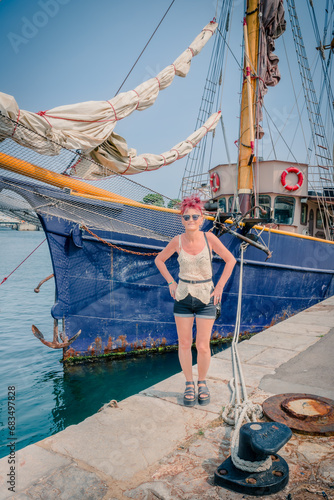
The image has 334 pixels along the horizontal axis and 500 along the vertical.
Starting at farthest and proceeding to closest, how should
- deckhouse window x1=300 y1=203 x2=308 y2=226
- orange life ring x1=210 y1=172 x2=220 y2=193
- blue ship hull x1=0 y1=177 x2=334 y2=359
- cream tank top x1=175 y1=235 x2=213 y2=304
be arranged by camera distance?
orange life ring x1=210 y1=172 x2=220 y2=193
deckhouse window x1=300 y1=203 x2=308 y2=226
blue ship hull x1=0 y1=177 x2=334 y2=359
cream tank top x1=175 y1=235 x2=213 y2=304

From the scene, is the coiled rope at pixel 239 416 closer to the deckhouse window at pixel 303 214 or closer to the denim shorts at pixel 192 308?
the denim shorts at pixel 192 308

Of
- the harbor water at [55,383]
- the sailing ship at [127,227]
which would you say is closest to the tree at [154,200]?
the sailing ship at [127,227]

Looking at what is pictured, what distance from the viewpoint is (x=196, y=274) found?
9.30ft

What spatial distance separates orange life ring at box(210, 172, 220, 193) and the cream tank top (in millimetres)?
8264

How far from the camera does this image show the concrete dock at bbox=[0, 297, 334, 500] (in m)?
1.83

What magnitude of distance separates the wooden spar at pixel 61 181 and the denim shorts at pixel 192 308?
297cm

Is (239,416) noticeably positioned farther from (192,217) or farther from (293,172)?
(293,172)

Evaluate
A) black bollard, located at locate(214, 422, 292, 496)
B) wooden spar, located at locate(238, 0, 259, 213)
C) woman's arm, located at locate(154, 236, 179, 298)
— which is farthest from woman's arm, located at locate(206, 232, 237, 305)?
wooden spar, located at locate(238, 0, 259, 213)

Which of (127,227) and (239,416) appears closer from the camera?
(239,416)

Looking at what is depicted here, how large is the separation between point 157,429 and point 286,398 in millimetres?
1046

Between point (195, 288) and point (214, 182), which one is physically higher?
point (214, 182)

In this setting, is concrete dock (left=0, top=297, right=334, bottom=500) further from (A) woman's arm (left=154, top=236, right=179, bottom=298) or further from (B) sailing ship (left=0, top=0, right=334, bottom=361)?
(B) sailing ship (left=0, top=0, right=334, bottom=361)

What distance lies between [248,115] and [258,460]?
798cm

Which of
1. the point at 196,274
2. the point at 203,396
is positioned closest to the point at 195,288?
the point at 196,274
